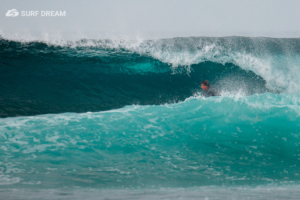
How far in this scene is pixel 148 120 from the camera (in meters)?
4.24

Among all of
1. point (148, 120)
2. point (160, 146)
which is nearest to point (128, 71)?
point (148, 120)

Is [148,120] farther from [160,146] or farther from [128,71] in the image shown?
[128,71]

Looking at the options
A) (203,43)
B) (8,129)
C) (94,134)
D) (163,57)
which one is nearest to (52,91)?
(8,129)

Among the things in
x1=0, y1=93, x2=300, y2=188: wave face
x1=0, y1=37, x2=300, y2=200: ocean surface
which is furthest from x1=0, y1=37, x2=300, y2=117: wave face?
x1=0, y1=93, x2=300, y2=188: wave face

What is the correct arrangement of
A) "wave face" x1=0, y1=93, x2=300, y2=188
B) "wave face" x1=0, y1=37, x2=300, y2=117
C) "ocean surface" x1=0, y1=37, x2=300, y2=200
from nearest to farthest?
"ocean surface" x1=0, y1=37, x2=300, y2=200
"wave face" x1=0, y1=93, x2=300, y2=188
"wave face" x1=0, y1=37, x2=300, y2=117

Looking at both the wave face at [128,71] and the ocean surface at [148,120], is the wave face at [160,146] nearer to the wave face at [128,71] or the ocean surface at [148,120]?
the ocean surface at [148,120]

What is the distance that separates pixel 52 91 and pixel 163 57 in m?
3.34

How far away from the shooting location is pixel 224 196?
168 cm

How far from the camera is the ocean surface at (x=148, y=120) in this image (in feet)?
7.54

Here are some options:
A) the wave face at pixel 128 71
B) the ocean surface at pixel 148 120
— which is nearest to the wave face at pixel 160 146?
the ocean surface at pixel 148 120

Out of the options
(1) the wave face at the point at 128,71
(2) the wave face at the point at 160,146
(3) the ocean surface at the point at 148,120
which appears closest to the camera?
(3) the ocean surface at the point at 148,120

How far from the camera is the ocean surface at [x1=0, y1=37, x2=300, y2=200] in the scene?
2.30 metres

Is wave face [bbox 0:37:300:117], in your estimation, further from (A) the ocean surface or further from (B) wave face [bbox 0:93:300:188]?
(B) wave face [bbox 0:93:300:188]

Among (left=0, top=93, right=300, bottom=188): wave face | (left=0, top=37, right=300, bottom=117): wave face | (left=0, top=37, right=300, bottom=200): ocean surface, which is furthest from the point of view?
(left=0, top=37, right=300, bottom=117): wave face
